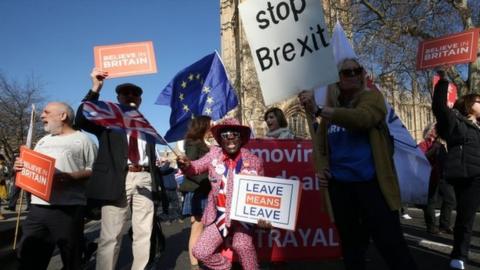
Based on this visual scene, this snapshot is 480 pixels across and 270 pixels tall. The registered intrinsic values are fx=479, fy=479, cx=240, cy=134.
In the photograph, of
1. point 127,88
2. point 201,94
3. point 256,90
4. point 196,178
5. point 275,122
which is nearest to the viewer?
point 127,88

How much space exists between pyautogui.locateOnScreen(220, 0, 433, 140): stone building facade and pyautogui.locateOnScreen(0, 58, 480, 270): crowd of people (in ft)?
28.1

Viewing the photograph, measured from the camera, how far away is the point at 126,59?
5.33 meters

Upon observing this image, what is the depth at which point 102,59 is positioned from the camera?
5.24 meters

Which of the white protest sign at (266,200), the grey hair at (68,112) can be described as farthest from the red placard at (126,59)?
the white protest sign at (266,200)

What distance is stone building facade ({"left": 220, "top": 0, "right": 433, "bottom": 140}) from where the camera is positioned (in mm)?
20750

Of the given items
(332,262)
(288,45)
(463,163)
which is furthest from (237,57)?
(288,45)

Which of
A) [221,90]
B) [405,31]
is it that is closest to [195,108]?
[221,90]

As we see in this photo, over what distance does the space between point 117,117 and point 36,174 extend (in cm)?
84

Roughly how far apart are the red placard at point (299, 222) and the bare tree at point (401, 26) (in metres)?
9.64

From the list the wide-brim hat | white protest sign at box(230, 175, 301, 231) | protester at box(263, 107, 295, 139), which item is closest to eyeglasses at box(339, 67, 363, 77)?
white protest sign at box(230, 175, 301, 231)

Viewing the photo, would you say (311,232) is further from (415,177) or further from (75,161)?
(75,161)

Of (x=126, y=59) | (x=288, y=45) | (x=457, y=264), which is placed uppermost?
(x=126, y=59)

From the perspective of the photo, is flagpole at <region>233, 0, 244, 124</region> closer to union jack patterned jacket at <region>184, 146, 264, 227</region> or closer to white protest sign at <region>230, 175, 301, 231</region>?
union jack patterned jacket at <region>184, 146, 264, 227</region>

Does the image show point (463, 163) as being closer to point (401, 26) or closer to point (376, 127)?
point (376, 127)
